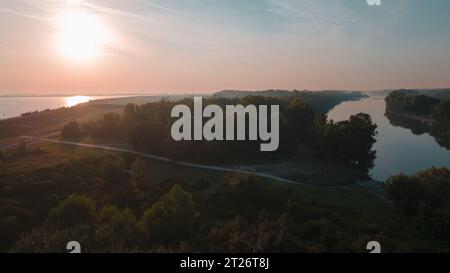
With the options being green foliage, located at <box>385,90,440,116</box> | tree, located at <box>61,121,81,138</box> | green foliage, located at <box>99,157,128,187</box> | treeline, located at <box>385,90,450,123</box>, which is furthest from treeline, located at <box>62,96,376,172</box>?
green foliage, located at <box>385,90,440,116</box>

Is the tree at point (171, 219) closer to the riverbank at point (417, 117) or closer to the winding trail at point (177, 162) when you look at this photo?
the winding trail at point (177, 162)

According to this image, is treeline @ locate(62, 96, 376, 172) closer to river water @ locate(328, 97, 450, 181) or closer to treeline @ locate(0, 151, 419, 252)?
river water @ locate(328, 97, 450, 181)

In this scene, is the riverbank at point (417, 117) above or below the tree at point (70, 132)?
above

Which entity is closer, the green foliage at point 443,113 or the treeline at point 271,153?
the treeline at point 271,153

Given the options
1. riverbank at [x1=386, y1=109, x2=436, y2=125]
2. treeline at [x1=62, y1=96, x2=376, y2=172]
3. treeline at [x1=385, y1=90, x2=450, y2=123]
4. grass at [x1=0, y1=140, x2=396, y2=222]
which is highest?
treeline at [x1=385, y1=90, x2=450, y2=123]

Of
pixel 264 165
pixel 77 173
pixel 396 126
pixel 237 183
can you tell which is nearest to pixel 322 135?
pixel 264 165

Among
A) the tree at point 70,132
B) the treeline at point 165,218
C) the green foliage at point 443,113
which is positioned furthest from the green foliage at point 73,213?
the green foliage at point 443,113
